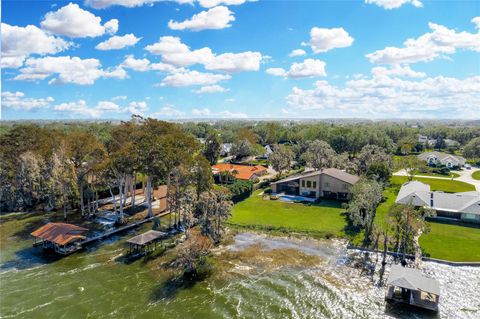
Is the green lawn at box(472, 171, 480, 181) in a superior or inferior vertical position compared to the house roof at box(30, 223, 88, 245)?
superior

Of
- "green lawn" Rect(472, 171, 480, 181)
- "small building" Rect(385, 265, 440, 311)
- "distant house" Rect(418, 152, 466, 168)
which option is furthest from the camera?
"distant house" Rect(418, 152, 466, 168)

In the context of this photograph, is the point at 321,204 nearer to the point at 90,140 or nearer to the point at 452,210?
the point at 452,210

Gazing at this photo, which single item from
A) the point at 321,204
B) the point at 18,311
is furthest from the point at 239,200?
the point at 18,311

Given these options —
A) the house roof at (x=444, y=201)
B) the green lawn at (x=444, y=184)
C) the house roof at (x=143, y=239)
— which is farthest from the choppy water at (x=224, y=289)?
the green lawn at (x=444, y=184)

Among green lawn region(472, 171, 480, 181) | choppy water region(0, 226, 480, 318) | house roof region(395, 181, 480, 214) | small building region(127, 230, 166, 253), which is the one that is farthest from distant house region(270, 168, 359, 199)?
green lawn region(472, 171, 480, 181)

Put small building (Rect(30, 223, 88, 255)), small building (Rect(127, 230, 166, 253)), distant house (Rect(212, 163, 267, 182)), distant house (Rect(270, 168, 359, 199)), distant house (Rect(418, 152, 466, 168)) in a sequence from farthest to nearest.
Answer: distant house (Rect(418, 152, 466, 168)) < distant house (Rect(212, 163, 267, 182)) < distant house (Rect(270, 168, 359, 199)) < small building (Rect(30, 223, 88, 255)) < small building (Rect(127, 230, 166, 253))

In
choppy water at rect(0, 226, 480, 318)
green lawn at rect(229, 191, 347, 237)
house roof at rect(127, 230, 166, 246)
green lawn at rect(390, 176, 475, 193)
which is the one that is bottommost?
choppy water at rect(0, 226, 480, 318)

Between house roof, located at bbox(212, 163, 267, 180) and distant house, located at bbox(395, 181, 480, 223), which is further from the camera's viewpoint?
house roof, located at bbox(212, 163, 267, 180)

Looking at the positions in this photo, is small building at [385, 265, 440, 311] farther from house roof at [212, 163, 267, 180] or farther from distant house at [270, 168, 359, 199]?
house roof at [212, 163, 267, 180]
